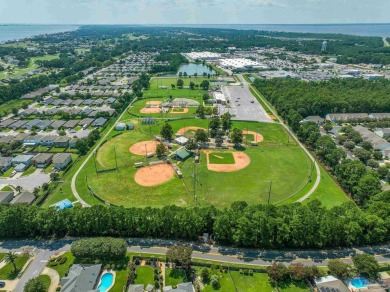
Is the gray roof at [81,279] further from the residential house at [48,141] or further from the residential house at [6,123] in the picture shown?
the residential house at [6,123]

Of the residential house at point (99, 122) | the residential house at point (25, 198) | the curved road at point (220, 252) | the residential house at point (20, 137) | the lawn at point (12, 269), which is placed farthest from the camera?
the residential house at point (99, 122)

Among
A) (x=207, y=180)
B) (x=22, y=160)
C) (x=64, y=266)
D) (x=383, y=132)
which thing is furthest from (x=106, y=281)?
(x=383, y=132)

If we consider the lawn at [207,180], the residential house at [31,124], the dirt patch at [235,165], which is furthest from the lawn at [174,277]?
the residential house at [31,124]

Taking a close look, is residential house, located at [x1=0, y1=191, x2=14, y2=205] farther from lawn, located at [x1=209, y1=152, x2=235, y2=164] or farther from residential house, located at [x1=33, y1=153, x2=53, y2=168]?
lawn, located at [x1=209, y1=152, x2=235, y2=164]

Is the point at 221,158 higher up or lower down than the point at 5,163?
higher up

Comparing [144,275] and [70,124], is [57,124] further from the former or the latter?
[144,275]

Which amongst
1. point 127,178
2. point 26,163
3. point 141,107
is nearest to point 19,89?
point 141,107
